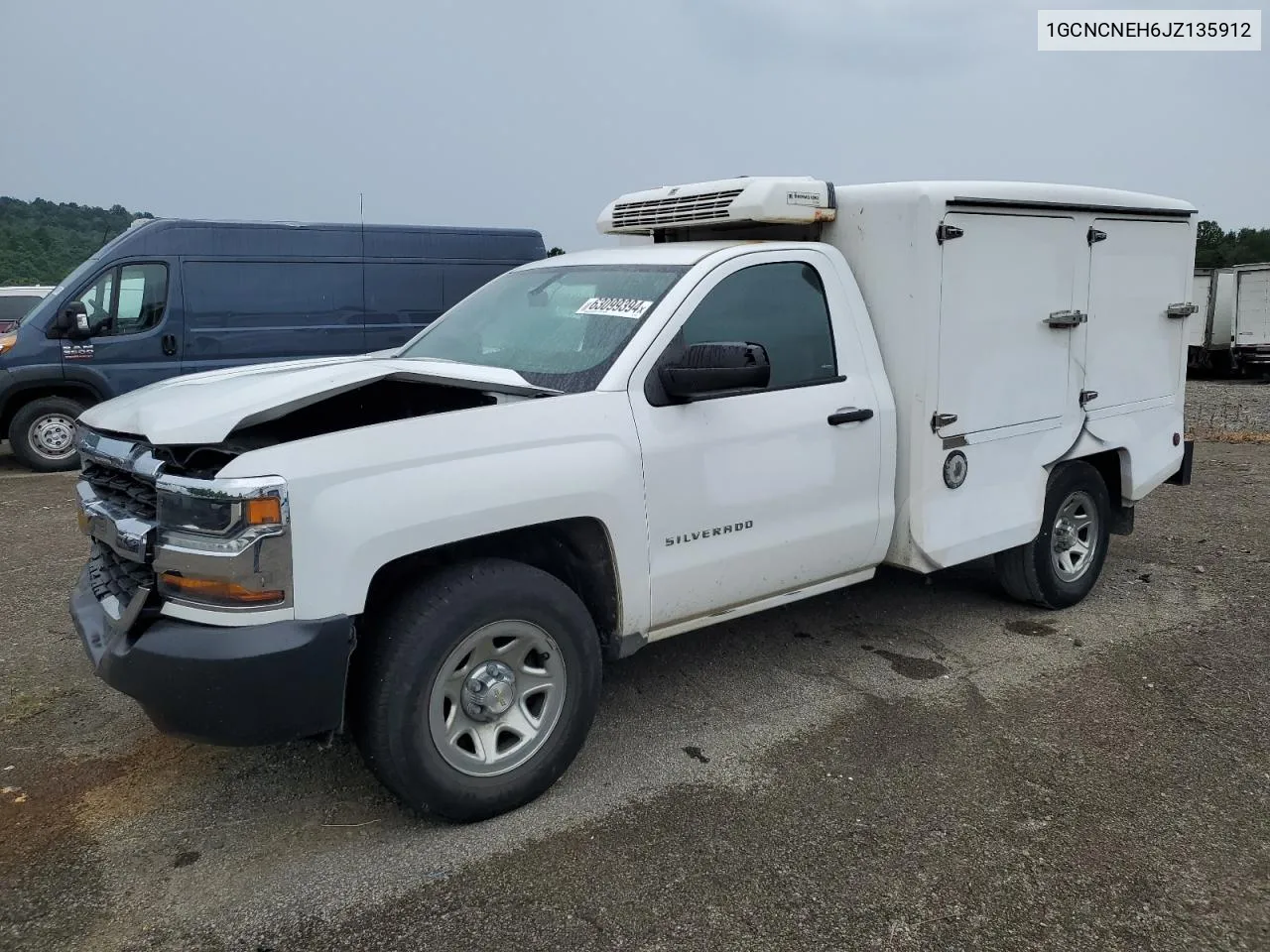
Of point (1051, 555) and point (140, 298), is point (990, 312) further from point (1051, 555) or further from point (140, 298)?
point (140, 298)

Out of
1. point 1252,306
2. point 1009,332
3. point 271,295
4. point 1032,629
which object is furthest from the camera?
point 1252,306

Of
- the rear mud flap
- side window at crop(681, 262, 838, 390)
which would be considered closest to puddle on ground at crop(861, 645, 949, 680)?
side window at crop(681, 262, 838, 390)

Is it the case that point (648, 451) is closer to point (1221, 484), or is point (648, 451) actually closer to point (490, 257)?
point (1221, 484)

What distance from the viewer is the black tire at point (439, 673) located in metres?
3.14

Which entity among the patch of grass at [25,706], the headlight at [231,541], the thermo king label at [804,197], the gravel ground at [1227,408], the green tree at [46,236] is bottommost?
the patch of grass at [25,706]

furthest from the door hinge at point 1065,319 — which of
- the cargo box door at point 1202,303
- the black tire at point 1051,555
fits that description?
the cargo box door at point 1202,303

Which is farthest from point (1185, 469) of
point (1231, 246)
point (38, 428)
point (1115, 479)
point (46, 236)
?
point (1231, 246)

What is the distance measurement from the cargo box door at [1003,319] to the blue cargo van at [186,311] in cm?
807

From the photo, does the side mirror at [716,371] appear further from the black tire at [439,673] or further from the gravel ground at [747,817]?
the gravel ground at [747,817]

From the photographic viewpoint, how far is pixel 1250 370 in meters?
25.2

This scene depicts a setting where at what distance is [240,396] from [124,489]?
1.70ft

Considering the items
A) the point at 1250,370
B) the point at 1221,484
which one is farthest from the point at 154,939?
the point at 1250,370

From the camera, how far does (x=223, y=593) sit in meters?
2.92

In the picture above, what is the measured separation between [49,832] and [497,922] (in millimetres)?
1630
